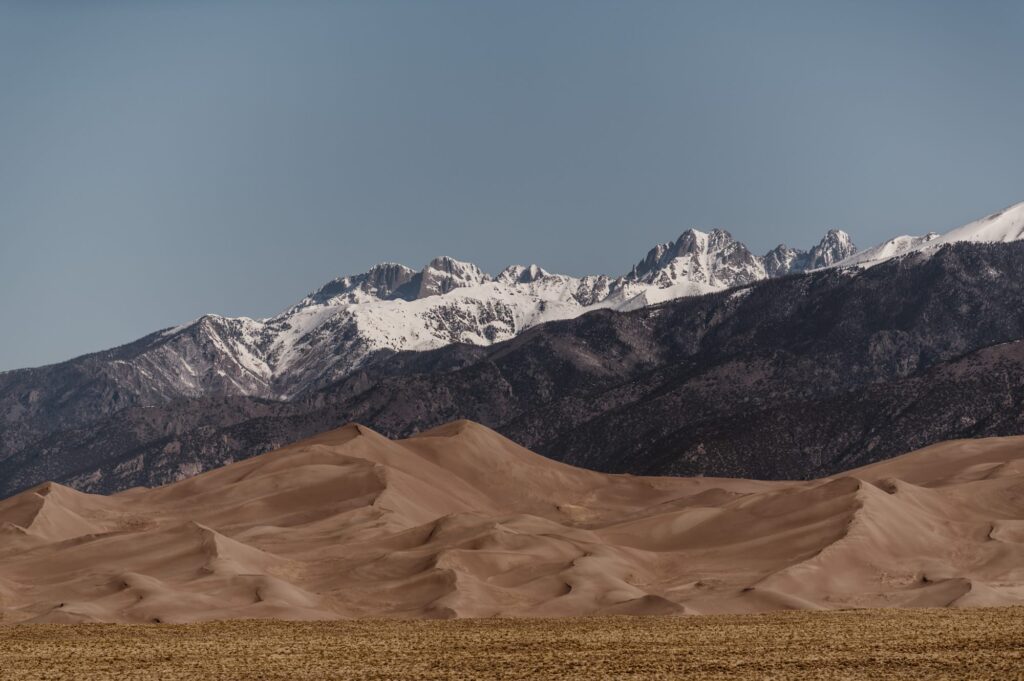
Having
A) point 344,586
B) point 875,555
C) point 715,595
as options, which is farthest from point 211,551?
point 875,555

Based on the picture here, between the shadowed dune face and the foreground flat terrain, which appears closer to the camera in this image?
the foreground flat terrain

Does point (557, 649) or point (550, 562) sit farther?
point (550, 562)

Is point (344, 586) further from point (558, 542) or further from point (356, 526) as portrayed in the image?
point (356, 526)

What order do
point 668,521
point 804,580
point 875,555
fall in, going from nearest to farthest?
point 804,580
point 875,555
point 668,521

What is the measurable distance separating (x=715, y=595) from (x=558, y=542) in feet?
110

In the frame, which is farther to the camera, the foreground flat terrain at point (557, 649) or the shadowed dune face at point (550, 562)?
the shadowed dune face at point (550, 562)

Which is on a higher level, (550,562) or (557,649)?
(550,562)

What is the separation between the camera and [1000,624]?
8381cm

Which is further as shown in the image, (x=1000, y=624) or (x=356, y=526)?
(x=356, y=526)

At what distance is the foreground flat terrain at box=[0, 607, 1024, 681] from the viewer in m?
67.6

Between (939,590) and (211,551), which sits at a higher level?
(211,551)

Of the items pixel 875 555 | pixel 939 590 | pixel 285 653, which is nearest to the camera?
pixel 285 653

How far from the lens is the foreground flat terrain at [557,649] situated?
2660 inches

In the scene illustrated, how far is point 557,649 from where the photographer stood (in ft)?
258
